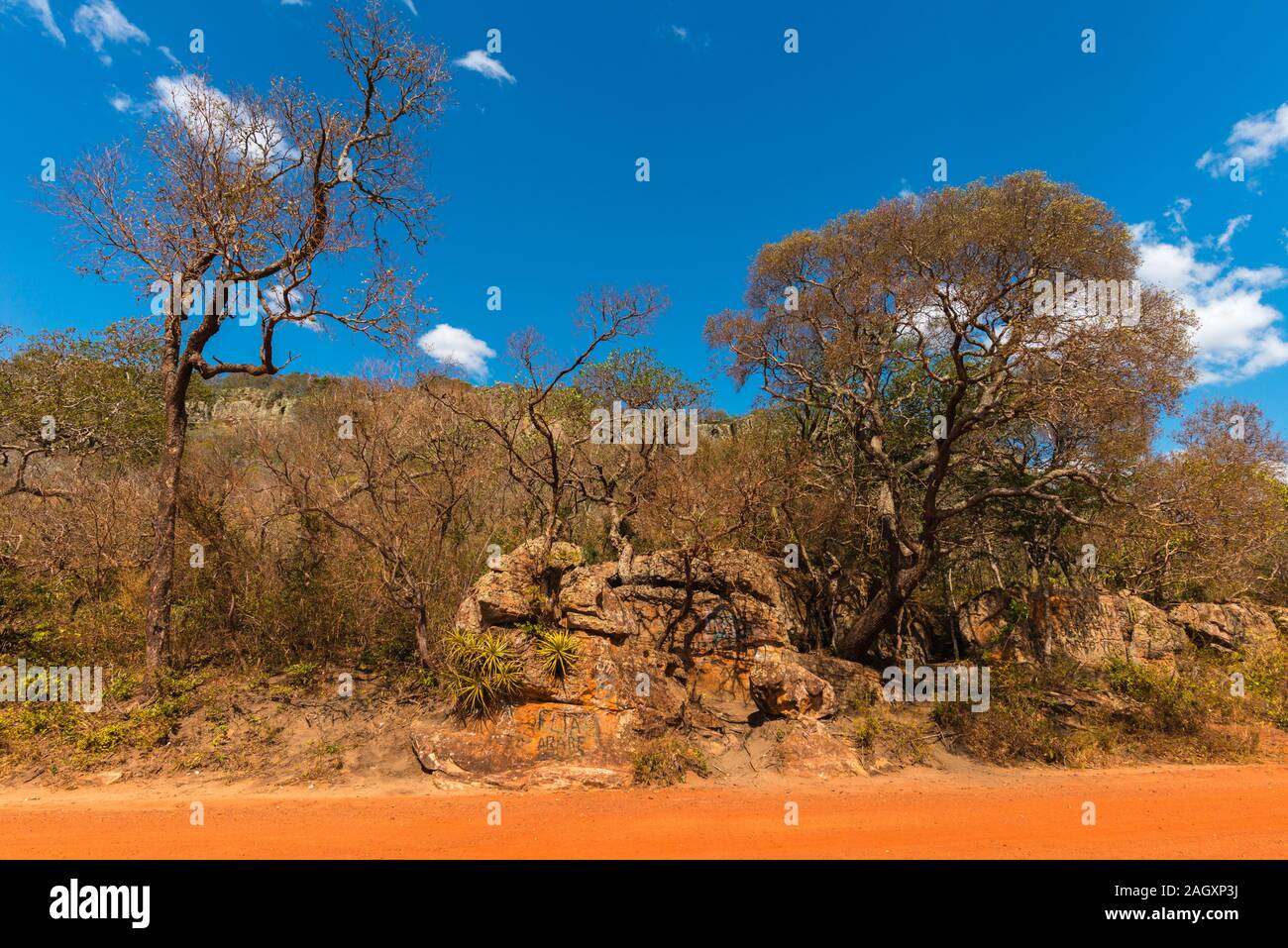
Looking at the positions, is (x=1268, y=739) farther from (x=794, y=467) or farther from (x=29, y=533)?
(x=29, y=533)

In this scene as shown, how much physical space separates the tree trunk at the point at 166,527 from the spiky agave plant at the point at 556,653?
6403 mm

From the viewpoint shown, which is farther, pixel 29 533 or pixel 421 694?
pixel 29 533

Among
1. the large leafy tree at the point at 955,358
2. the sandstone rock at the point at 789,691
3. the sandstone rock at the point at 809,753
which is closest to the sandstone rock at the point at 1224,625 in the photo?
the large leafy tree at the point at 955,358

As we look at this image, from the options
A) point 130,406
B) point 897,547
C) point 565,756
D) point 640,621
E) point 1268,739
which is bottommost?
point 1268,739

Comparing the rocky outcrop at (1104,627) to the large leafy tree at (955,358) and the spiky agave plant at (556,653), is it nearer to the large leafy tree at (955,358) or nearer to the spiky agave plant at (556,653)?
the large leafy tree at (955,358)

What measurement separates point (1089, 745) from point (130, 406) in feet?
72.9

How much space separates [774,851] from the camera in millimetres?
5430

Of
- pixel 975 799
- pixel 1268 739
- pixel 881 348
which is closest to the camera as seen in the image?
pixel 975 799

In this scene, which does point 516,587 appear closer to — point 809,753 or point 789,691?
point 789,691

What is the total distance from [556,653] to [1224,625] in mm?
14747

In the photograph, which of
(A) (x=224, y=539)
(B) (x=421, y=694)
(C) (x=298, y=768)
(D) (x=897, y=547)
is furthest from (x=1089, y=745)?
(A) (x=224, y=539)

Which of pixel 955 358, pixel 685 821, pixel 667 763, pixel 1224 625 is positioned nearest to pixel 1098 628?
pixel 1224 625

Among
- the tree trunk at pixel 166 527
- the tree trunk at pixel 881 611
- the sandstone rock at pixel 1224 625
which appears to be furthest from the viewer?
the sandstone rock at pixel 1224 625

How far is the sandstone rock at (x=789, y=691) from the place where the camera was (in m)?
9.24
